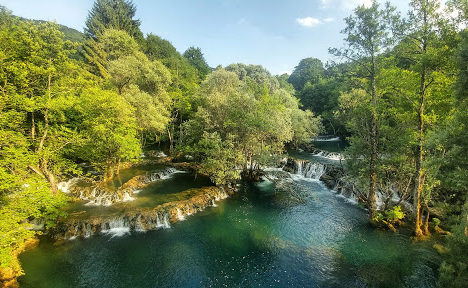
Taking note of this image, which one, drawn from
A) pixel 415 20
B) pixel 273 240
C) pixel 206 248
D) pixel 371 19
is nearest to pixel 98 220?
pixel 206 248

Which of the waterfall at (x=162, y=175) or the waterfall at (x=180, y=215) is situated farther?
the waterfall at (x=162, y=175)

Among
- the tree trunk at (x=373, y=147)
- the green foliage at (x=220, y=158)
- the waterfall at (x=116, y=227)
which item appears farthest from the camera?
the green foliage at (x=220, y=158)

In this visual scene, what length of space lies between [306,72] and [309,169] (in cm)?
8850

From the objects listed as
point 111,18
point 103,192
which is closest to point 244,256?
point 103,192

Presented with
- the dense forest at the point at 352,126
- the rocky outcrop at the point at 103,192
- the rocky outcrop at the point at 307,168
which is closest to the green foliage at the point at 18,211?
the dense forest at the point at 352,126

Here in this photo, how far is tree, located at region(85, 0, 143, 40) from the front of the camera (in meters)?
51.2

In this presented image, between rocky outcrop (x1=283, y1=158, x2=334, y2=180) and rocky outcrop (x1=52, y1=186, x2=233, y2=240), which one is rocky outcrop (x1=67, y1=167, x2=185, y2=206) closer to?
rocky outcrop (x1=52, y1=186, x2=233, y2=240)

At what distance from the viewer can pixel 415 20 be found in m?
13.4

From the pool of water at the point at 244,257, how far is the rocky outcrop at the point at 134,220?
0.84 meters

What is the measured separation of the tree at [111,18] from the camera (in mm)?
51228

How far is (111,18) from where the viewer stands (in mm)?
54375

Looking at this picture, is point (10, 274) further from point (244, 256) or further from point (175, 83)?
point (175, 83)

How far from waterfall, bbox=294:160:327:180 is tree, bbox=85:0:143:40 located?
170 feet

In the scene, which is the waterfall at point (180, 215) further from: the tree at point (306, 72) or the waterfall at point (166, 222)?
the tree at point (306, 72)
